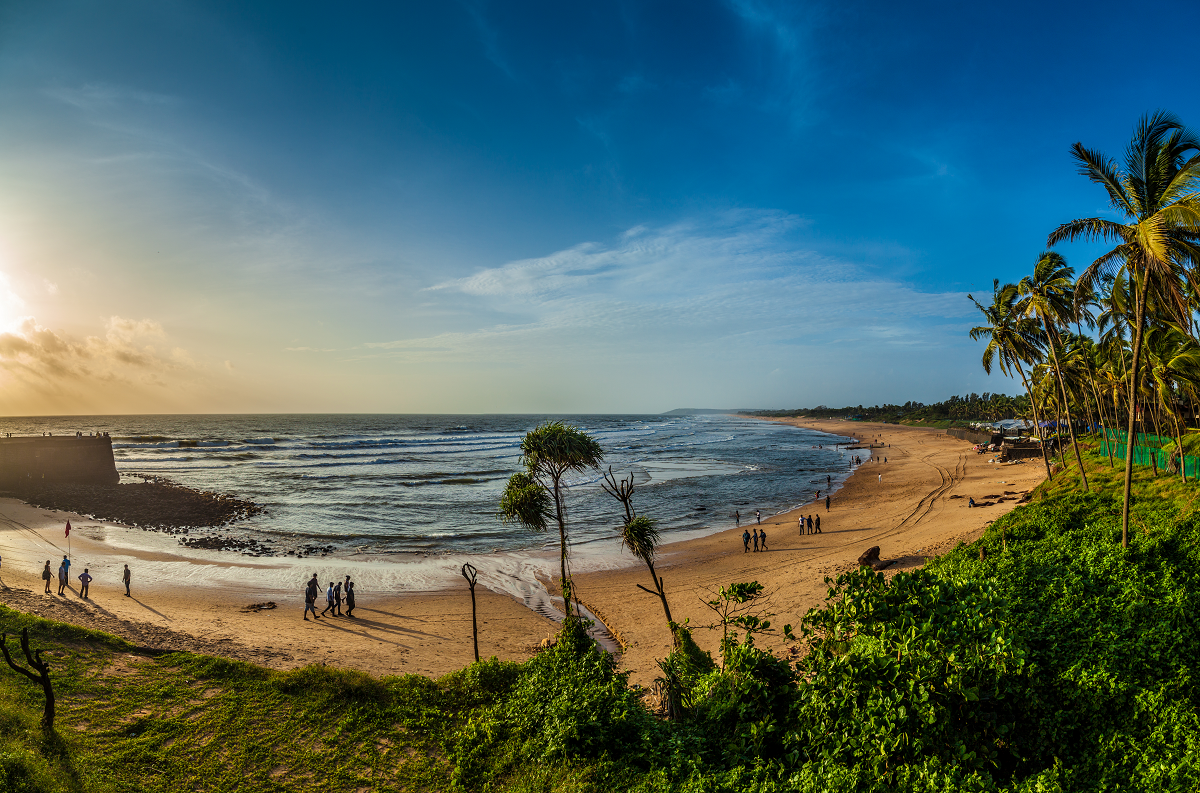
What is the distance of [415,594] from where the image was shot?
23.3 m

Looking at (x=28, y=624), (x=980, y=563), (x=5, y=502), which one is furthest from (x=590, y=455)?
(x=5, y=502)

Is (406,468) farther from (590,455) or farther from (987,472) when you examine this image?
(987,472)

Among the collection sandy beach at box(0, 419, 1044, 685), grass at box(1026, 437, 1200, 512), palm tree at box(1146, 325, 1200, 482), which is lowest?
sandy beach at box(0, 419, 1044, 685)

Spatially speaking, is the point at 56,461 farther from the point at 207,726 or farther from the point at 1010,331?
the point at 1010,331

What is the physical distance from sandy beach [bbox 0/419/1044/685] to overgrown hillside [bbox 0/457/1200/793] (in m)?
4.54

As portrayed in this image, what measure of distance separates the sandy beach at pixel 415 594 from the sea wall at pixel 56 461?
14643 millimetres

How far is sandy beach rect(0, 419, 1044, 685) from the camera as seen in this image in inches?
670

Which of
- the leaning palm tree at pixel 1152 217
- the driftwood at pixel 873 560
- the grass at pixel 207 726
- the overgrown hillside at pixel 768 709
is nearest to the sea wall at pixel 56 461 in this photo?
the overgrown hillside at pixel 768 709

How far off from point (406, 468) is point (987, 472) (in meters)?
64.1

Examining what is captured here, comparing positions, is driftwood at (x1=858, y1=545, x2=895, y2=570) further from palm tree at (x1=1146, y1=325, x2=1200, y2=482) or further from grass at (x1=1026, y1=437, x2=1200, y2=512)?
palm tree at (x1=1146, y1=325, x2=1200, y2=482)

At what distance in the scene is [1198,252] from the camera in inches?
463

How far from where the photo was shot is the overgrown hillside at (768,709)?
19.6 feet

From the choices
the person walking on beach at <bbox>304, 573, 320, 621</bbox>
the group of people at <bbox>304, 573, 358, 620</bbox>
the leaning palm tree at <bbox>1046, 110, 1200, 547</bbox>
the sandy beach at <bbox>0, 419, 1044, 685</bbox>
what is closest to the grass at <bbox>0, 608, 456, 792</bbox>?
the sandy beach at <bbox>0, 419, 1044, 685</bbox>

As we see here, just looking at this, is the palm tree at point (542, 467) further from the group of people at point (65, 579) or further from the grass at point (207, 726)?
the group of people at point (65, 579)
